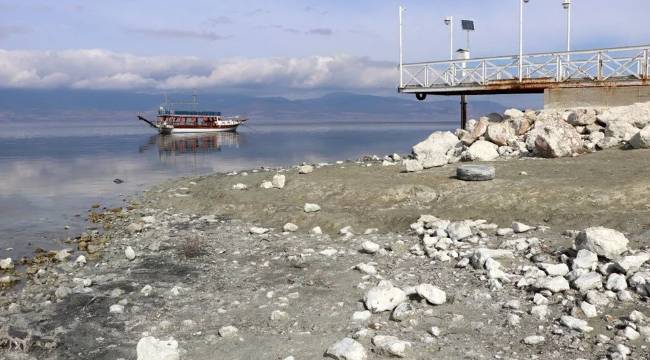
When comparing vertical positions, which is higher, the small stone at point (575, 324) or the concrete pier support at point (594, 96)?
the concrete pier support at point (594, 96)

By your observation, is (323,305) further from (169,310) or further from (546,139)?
(546,139)

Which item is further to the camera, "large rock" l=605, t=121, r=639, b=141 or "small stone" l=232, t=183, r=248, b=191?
"small stone" l=232, t=183, r=248, b=191

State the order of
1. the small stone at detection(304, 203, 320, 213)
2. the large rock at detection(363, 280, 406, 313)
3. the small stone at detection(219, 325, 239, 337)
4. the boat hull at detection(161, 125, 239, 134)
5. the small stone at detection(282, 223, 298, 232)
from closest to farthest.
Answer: the small stone at detection(219, 325, 239, 337), the large rock at detection(363, 280, 406, 313), the small stone at detection(282, 223, 298, 232), the small stone at detection(304, 203, 320, 213), the boat hull at detection(161, 125, 239, 134)

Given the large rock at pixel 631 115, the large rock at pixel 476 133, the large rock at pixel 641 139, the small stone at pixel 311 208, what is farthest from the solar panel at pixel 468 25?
the small stone at pixel 311 208

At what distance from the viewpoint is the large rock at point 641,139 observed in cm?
1841

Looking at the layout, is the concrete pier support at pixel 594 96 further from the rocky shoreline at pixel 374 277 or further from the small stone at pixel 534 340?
the small stone at pixel 534 340

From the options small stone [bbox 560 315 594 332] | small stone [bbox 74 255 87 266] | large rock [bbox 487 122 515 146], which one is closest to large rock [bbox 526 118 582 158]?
large rock [bbox 487 122 515 146]

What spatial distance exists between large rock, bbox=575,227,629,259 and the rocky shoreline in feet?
0.08

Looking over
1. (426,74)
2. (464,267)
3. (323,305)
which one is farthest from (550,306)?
(426,74)

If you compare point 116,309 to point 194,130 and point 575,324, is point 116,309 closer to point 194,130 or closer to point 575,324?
point 575,324

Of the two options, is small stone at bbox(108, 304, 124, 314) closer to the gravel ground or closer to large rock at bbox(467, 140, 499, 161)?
the gravel ground

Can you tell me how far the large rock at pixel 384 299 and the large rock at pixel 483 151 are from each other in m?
13.5

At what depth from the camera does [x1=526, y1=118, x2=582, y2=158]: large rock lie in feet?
63.9

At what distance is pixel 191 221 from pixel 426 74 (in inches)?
781
